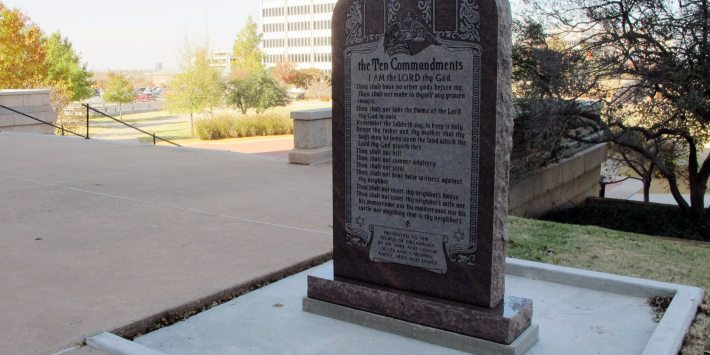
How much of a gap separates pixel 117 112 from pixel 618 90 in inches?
2612

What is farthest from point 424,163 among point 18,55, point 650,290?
point 18,55

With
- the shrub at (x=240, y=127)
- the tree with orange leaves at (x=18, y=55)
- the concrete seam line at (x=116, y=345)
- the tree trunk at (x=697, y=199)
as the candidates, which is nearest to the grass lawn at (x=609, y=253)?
the concrete seam line at (x=116, y=345)

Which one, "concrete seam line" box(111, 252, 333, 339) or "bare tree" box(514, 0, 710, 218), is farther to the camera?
"bare tree" box(514, 0, 710, 218)

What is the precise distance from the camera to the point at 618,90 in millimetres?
15922

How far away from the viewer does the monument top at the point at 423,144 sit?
4.09 meters

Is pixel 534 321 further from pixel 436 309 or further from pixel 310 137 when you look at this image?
pixel 310 137

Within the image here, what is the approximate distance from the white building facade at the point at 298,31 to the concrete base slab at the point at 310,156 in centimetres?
13412

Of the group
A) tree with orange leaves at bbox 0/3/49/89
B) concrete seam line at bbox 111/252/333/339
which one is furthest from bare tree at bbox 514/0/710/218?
tree with orange leaves at bbox 0/3/49/89

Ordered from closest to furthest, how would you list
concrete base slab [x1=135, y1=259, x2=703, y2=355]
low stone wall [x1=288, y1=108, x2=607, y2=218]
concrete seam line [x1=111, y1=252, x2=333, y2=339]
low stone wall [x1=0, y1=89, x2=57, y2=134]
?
1. concrete base slab [x1=135, y1=259, x2=703, y2=355]
2. concrete seam line [x1=111, y1=252, x2=333, y2=339]
3. low stone wall [x1=288, y1=108, x2=607, y2=218]
4. low stone wall [x1=0, y1=89, x2=57, y2=134]

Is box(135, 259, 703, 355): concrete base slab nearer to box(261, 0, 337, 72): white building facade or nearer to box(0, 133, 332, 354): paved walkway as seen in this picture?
box(0, 133, 332, 354): paved walkway

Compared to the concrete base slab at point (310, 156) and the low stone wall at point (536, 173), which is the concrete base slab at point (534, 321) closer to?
the concrete base slab at point (310, 156)

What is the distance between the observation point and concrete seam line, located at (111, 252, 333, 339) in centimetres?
443

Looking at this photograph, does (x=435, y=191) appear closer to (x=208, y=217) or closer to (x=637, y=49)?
(x=208, y=217)

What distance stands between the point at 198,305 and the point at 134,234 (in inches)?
88.5
